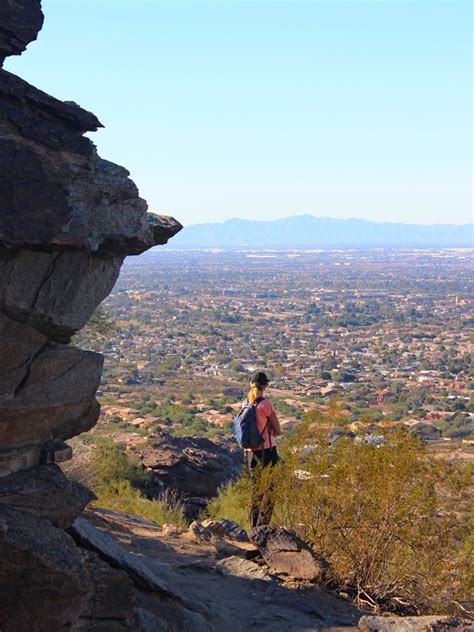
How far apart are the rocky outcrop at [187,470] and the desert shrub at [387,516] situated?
5.54 metres

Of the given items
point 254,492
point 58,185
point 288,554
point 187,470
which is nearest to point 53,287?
point 58,185

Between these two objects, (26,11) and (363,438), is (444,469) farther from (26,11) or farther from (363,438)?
(26,11)

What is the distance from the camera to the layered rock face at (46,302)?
18.0 ft

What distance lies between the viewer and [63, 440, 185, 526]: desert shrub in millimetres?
11430

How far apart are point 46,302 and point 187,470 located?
29.9 ft

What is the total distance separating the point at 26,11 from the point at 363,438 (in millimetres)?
4898

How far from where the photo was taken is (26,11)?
6238 millimetres

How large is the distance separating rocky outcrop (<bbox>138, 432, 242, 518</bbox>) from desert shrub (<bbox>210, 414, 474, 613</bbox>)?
554cm

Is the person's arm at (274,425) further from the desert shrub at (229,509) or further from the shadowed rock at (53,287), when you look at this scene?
the shadowed rock at (53,287)

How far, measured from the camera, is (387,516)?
746 cm

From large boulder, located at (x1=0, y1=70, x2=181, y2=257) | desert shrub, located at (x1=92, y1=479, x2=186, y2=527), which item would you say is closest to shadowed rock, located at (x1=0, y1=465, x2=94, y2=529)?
large boulder, located at (x1=0, y1=70, x2=181, y2=257)

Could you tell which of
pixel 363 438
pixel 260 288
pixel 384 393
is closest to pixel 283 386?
pixel 384 393

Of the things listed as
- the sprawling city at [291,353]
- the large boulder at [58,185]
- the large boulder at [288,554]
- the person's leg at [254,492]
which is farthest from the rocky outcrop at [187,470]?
the large boulder at [58,185]

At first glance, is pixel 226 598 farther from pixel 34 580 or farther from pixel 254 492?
pixel 34 580
